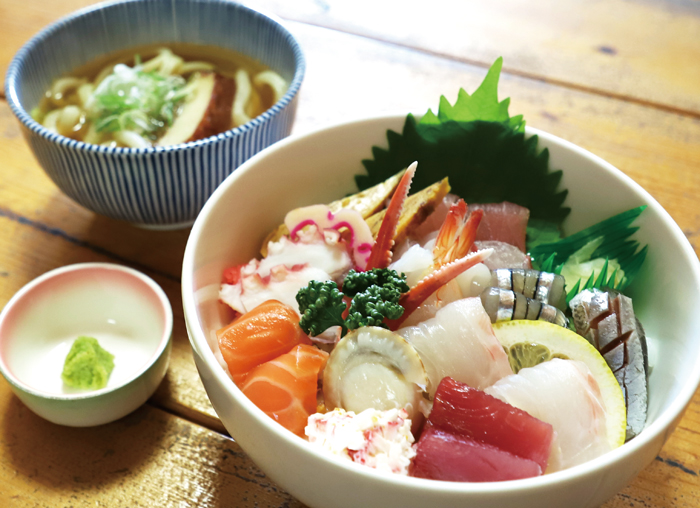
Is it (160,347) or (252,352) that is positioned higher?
(252,352)

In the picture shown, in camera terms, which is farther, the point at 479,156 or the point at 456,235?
the point at 479,156

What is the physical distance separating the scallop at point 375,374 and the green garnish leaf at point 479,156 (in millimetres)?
402

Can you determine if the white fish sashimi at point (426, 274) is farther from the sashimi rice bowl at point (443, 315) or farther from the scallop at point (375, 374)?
the scallop at point (375, 374)

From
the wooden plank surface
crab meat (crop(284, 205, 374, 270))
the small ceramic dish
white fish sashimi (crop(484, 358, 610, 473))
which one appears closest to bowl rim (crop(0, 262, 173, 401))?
the small ceramic dish

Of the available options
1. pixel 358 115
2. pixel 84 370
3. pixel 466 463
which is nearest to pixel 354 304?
pixel 466 463

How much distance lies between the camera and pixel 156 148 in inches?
42.9

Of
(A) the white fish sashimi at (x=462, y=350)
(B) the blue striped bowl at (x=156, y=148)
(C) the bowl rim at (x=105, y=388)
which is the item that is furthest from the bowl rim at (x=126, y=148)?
(A) the white fish sashimi at (x=462, y=350)

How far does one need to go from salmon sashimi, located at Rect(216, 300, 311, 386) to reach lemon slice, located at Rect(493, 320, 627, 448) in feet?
0.92

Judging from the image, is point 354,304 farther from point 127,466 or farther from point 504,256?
point 127,466

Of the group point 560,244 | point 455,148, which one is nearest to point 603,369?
point 560,244

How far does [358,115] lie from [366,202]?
0.42m

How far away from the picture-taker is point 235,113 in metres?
1.46

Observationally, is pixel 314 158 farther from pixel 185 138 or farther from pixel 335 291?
pixel 185 138

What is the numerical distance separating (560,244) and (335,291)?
1.34 feet
